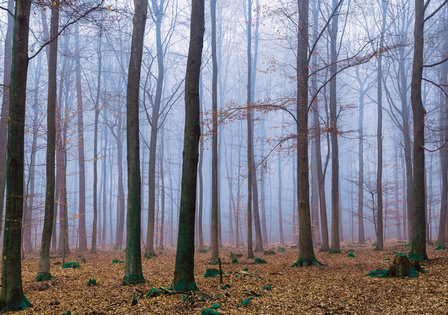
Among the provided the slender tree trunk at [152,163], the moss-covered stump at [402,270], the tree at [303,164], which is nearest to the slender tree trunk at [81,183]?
the slender tree trunk at [152,163]

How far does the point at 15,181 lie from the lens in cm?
507

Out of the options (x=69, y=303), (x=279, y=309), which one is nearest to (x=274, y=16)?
(x=279, y=309)

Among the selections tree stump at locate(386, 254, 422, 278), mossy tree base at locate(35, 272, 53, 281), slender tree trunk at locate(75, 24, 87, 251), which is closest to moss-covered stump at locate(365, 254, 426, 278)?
tree stump at locate(386, 254, 422, 278)

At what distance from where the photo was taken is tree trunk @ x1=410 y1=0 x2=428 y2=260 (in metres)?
8.83

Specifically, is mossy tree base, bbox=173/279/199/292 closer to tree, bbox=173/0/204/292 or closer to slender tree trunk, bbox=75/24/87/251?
tree, bbox=173/0/204/292

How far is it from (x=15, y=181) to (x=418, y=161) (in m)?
9.66

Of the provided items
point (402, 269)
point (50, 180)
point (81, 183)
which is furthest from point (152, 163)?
point (402, 269)

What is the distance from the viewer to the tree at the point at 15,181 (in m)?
5.01

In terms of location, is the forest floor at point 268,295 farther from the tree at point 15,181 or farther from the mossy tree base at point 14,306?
the tree at point 15,181

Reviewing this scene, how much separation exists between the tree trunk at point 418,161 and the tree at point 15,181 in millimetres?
9181

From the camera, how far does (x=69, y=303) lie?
558 cm

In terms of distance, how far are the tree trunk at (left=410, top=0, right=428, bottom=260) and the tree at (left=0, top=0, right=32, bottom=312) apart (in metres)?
9.18

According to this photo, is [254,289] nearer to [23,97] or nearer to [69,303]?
[69,303]

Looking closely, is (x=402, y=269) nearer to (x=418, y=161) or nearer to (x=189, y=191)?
(x=418, y=161)
